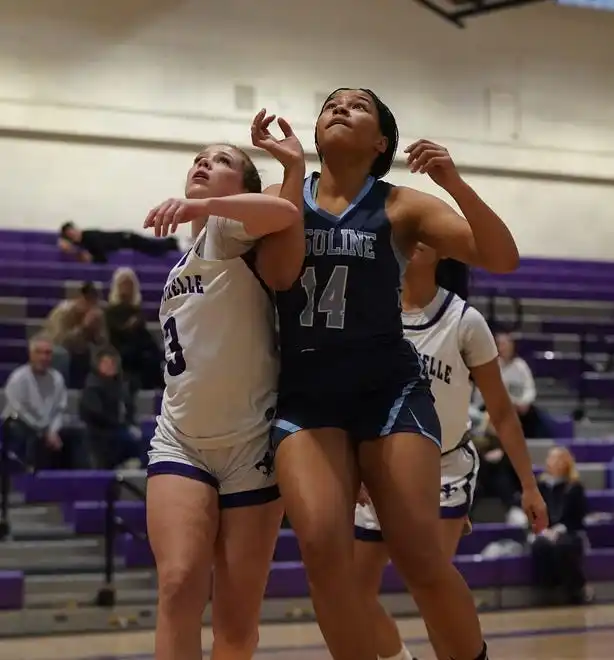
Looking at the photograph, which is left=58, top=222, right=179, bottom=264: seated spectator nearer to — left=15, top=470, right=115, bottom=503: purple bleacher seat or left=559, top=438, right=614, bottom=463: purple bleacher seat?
left=15, top=470, right=115, bottom=503: purple bleacher seat

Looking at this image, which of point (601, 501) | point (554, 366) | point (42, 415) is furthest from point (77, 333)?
point (554, 366)

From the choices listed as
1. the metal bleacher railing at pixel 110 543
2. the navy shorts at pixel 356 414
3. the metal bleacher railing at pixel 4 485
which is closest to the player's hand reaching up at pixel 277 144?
the navy shorts at pixel 356 414

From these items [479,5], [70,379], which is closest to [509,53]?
[479,5]

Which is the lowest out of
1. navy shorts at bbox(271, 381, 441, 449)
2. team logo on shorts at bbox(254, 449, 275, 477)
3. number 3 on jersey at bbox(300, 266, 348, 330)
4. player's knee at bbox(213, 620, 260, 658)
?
player's knee at bbox(213, 620, 260, 658)

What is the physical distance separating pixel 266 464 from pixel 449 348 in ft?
3.61

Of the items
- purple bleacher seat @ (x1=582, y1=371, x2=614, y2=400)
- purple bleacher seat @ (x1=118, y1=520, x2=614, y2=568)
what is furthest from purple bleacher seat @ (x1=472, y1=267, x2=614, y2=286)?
purple bleacher seat @ (x1=118, y1=520, x2=614, y2=568)

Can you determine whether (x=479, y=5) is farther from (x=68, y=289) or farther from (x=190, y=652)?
(x=190, y=652)

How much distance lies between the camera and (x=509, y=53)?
1356cm

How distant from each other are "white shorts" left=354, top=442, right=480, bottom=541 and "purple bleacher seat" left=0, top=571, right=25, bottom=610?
304 cm

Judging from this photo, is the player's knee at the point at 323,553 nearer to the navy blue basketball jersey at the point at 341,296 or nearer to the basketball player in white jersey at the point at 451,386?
the navy blue basketball jersey at the point at 341,296

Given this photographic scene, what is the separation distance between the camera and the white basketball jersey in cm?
379

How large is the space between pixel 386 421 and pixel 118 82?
997 cm

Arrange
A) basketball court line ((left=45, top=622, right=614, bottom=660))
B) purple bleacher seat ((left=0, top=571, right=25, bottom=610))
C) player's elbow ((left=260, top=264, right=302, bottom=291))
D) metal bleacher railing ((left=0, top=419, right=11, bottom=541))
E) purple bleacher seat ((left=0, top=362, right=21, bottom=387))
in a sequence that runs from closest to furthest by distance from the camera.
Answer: player's elbow ((left=260, top=264, right=302, bottom=291)) → basketball court line ((left=45, top=622, right=614, bottom=660)) → purple bleacher seat ((left=0, top=571, right=25, bottom=610)) → metal bleacher railing ((left=0, top=419, right=11, bottom=541)) → purple bleacher seat ((left=0, top=362, right=21, bottom=387))

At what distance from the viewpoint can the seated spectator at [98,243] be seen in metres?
10.4
